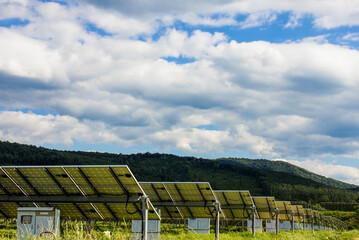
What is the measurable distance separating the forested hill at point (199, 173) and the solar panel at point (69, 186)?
4757 inches

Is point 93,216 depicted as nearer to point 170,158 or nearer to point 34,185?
point 34,185

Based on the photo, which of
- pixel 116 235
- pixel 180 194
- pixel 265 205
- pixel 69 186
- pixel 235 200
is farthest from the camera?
pixel 265 205

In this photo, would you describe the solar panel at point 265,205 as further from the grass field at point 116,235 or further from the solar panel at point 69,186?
the solar panel at point 69,186

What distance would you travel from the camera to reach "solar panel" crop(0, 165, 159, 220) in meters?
20.0

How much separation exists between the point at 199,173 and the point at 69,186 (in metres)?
154

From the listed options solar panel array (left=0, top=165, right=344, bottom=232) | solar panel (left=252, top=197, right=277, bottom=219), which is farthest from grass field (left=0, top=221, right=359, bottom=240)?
solar panel (left=252, top=197, right=277, bottom=219)

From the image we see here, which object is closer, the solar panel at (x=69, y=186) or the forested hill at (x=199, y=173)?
the solar panel at (x=69, y=186)

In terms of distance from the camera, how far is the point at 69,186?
2086cm

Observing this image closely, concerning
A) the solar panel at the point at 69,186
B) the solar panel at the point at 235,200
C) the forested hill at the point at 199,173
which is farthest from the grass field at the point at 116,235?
the forested hill at the point at 199,173

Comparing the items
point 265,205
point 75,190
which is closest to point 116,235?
point 75,190

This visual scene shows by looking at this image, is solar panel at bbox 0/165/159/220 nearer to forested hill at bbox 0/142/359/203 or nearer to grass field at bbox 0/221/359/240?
grass field at bbox 0/221/359/240

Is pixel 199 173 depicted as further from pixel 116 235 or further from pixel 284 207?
pixel 116 235

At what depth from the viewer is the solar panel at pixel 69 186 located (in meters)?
20.0

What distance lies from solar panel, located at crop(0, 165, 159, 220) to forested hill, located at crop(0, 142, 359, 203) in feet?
396
